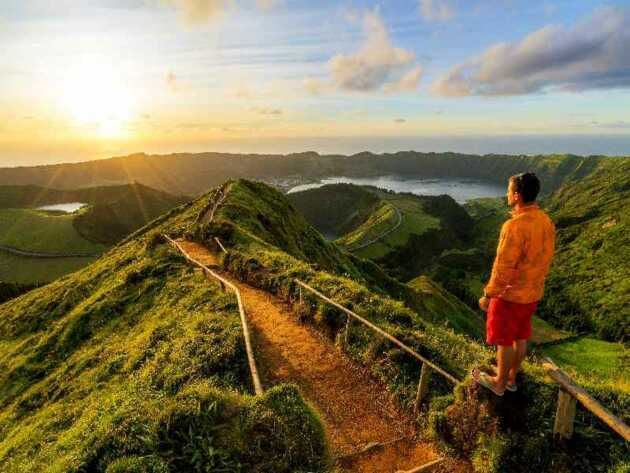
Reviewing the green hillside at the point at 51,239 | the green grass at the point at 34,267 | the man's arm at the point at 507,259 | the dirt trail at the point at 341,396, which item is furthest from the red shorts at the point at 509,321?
the green hillside at the point at 51,239

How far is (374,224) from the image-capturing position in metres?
196

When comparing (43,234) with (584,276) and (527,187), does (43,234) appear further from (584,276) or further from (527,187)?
(584,276)

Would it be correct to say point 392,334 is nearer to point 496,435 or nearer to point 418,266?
point 496,435

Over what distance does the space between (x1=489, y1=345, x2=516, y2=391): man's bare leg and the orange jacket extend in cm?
112

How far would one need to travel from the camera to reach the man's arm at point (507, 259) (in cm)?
759

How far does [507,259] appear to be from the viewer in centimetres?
767

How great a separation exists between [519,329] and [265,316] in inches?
494

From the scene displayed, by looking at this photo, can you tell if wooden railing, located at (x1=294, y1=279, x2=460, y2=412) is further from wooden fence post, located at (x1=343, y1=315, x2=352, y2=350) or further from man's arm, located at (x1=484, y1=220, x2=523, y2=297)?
man's arm, located at (x1=484, y1=220, x2=523, y2=297)

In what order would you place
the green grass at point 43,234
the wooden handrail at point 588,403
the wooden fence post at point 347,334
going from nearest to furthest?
1. the wooden handrail at point 588,403
2. the wooden fence post at point 347,334
3. the green grass at point 43,234

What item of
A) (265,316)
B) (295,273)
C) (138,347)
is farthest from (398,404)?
(138,347)

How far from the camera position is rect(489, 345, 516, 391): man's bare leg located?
8172 mm

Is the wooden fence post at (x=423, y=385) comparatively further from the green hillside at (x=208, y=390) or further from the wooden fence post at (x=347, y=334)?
the wooden fence post at (x=347, y=334)

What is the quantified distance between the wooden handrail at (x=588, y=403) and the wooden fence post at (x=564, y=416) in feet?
0.07

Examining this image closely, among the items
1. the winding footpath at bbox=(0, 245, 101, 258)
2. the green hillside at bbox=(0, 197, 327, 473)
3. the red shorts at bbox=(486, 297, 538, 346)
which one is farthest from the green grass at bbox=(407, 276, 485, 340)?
the winding footpath at bbox=(0, 245, 101, 258)
